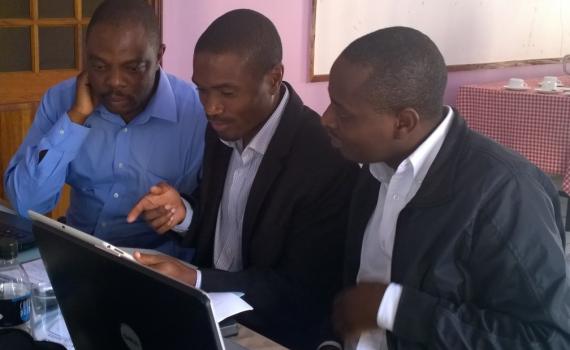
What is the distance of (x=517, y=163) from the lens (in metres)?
1.17

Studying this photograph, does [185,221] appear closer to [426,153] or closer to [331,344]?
[331,344]

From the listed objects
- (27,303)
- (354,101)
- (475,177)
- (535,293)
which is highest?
(354,101)

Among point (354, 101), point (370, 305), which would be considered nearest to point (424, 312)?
point (370, 305)

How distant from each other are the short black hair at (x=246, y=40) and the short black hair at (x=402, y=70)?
307 millimetres

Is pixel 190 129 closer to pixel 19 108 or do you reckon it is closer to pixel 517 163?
pixel 517 163

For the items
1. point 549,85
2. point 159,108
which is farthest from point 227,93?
point 549,85

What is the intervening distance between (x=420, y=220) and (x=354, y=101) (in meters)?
0.24

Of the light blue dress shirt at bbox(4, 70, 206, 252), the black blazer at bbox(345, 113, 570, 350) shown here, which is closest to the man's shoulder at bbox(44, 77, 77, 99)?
the light blue dress shirt at bbox(4, 70, 206, 252)

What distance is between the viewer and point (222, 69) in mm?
1446

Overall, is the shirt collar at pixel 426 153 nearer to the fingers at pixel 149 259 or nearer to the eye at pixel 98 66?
the fingers at pixel 149 259

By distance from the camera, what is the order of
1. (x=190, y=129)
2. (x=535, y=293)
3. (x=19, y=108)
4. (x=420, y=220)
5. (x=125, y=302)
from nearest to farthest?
(x=125, y=302) → (x=535, y=293) → (x=420, y=220) → (x=190, y=129) → (x=19, y=108)

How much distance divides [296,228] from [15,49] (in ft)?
6.47

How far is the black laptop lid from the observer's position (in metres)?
0.80

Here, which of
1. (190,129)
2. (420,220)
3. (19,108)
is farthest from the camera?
(19,108)
